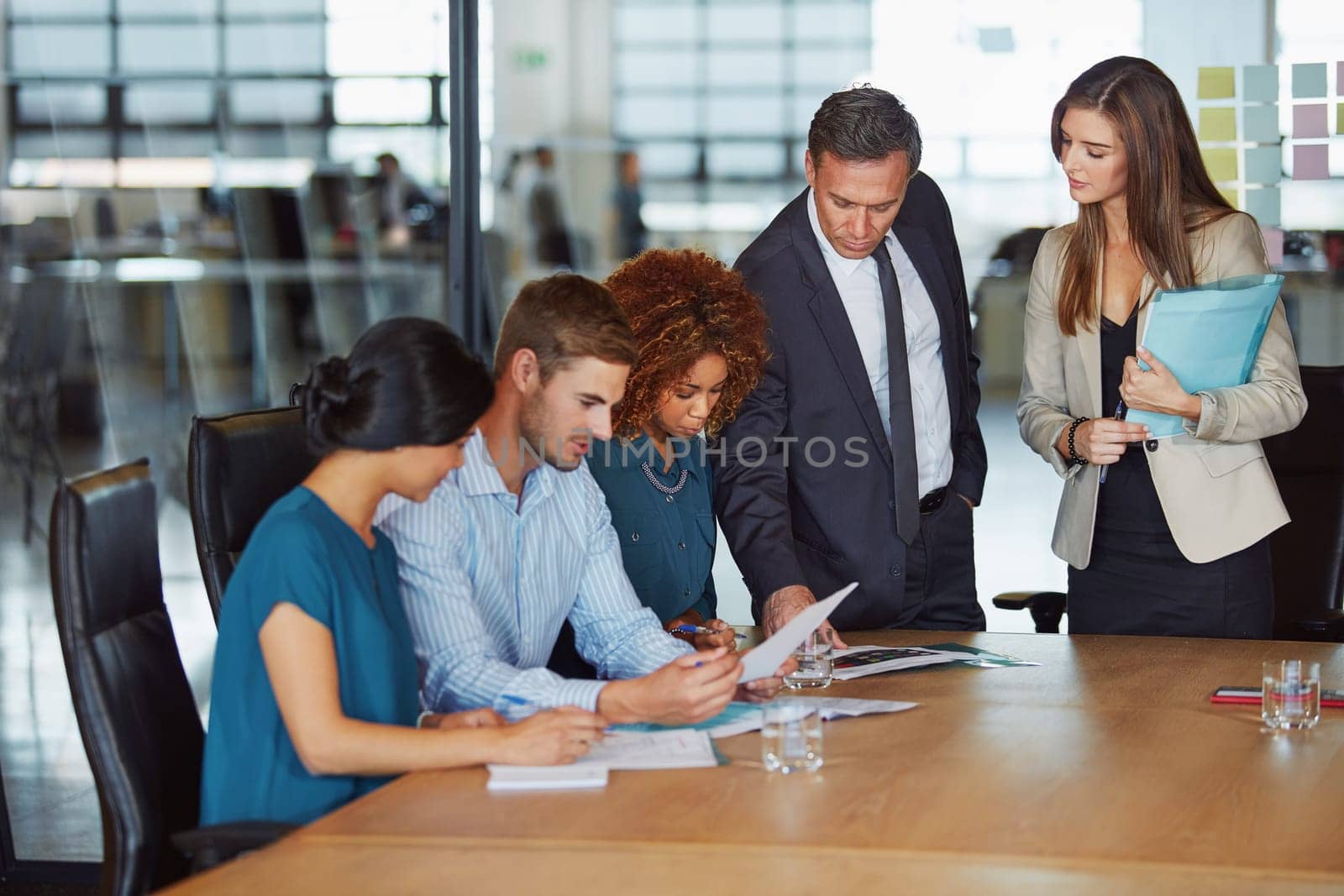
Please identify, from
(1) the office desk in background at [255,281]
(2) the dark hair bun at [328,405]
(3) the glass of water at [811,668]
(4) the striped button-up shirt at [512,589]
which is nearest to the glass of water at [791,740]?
(4) the striped button-up shirt at [512,589]

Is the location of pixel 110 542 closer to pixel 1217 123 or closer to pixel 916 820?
pixel 916 820

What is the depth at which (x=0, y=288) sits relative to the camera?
267 inches

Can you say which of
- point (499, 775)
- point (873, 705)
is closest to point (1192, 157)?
point (873, 705)

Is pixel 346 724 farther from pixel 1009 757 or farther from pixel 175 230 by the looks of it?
pixel 175 230

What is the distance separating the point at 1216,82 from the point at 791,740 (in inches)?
132

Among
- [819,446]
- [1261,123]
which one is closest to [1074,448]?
[819,446]

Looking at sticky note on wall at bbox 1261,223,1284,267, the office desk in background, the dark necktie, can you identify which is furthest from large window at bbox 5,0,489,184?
the dark necktie

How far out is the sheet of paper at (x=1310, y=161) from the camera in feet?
14.6

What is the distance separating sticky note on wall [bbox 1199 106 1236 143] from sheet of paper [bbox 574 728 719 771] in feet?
10.4

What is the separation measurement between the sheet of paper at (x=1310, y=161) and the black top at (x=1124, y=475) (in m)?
1.90

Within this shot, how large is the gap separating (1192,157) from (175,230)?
5.02m

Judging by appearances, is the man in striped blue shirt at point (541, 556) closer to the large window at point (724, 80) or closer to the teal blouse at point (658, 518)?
the teal blouse at point (658, 518)

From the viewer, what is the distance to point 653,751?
1.99 m

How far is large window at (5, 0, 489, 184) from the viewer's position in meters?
6.38
